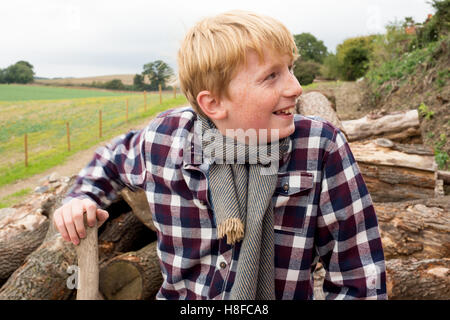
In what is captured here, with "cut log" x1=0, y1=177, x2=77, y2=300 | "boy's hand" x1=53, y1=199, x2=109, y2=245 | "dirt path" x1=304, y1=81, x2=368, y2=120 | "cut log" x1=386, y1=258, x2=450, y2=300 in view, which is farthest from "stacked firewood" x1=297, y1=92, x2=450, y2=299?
"dirt path" x1=304, y1=81, x2=368, y2=120

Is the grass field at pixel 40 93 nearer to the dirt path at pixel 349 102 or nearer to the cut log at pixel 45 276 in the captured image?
the dirt path at pixel 349 102

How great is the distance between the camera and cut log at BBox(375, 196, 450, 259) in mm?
2697

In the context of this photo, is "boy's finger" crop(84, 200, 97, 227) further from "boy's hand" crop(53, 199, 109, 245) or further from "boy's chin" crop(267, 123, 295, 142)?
"boy's chin" crop(267, 123, 295, 142)

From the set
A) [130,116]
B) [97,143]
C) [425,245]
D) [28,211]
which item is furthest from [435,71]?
[130,116]

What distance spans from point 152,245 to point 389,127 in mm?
3804

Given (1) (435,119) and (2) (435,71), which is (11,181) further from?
(2) (435,71)

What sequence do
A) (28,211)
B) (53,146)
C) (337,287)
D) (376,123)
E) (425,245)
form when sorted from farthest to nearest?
(53,146) < (376,123) < (28,211) < (425,245) < (337,287)

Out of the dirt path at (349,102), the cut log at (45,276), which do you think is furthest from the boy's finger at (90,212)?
the dirt path at (349,102)

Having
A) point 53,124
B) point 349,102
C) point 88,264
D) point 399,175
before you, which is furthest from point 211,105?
point 53,124

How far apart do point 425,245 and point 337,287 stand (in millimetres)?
1647

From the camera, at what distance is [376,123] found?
5277 mm

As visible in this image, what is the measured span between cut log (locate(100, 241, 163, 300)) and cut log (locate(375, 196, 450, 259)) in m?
1.68

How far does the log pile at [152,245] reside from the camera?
256cm

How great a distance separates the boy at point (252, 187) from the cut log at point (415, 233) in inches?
57.6
